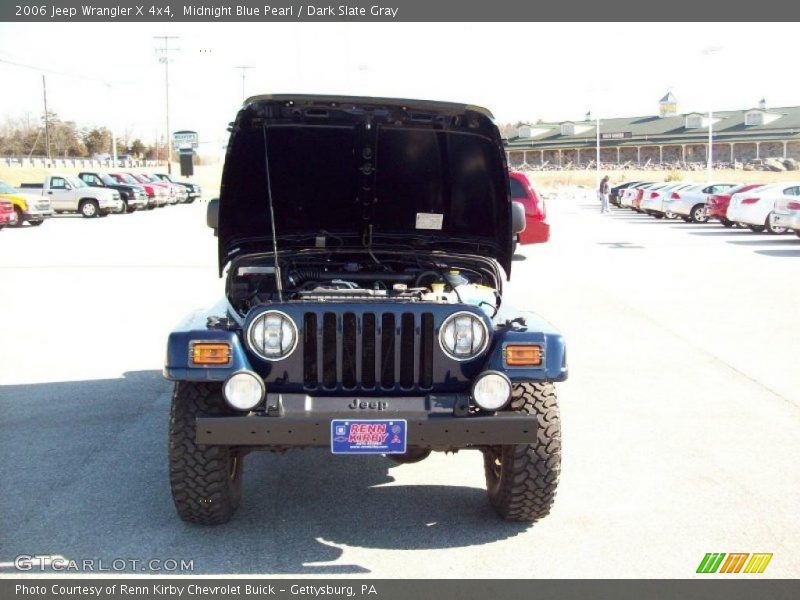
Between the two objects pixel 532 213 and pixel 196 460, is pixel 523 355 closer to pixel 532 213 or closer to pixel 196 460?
pixel 196 460

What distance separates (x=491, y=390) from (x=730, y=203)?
26.1m

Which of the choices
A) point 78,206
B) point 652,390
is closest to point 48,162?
point 78,206

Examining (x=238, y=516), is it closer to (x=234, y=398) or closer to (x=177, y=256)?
(x=234, y=398)

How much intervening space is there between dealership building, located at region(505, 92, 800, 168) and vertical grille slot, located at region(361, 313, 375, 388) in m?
89.7

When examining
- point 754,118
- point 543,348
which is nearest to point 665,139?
point 754,118

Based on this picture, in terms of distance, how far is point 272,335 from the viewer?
A: 4.76 m

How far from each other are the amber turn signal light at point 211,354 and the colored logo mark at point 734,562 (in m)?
2.33

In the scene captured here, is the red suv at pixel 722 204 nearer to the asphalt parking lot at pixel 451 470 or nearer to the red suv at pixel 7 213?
the asphalt parking lot at pixel 451 470

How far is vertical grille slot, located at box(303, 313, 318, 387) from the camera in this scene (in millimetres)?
4758

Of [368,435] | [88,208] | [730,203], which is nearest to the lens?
[368,435]

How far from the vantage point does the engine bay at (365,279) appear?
5.43m

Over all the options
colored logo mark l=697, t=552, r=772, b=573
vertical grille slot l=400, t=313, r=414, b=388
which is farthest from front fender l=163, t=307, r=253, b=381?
colored logo mark l=697, t=552, r=772, b=573

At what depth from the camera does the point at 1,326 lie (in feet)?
37.6

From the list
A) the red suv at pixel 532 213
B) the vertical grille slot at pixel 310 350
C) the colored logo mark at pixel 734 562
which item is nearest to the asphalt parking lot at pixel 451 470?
the colored logo mark at pixel 734 562
